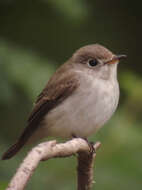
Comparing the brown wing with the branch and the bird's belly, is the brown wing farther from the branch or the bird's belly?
the branch

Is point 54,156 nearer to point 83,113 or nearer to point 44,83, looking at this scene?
point 83,113

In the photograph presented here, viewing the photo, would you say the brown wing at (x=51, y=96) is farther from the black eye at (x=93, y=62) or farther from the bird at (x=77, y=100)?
the black eye at (x=93, y=62)

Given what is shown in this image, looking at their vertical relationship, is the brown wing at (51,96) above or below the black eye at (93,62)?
below

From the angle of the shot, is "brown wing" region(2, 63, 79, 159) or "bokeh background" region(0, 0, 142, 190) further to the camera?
"brown wing" region(2, 63, 79, 159)

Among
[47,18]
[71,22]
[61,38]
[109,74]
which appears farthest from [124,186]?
[61,38]

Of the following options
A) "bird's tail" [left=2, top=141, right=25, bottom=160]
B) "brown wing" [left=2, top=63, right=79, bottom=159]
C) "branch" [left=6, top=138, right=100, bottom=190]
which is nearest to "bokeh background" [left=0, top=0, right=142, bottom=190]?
"brown wing" [left=2, top=63, right=79, bottom=159]

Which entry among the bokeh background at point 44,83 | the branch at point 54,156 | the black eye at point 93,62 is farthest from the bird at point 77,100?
the branch at point 54,156
